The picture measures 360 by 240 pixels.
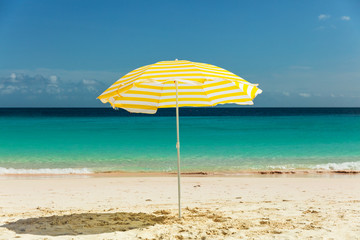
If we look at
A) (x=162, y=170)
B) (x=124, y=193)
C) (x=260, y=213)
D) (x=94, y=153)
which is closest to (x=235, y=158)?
(x=162, y=170)

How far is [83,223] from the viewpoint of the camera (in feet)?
15.9

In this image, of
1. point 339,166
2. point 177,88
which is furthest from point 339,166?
point 177,88

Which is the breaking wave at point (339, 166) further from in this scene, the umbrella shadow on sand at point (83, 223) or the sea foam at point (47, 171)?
the umbrella shadow on sand at point (83, 223)

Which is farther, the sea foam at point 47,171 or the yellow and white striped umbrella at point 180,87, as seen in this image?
the sea foam at point 47,171

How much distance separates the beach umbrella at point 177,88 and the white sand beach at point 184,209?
0.76 m

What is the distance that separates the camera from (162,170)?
1225 centimetres

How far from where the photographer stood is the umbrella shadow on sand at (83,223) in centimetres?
447

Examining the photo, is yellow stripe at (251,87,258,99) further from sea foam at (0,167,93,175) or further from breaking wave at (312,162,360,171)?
breaking wave at (312,162,360,171)

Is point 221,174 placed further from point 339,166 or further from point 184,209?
point 184,209

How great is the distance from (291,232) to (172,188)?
437cm

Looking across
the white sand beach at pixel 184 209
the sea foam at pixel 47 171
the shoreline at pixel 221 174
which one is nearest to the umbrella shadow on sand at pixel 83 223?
the white sand beach at pixel 184 209

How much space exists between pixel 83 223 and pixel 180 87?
7.93ft

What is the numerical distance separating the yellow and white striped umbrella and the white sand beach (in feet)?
5.53

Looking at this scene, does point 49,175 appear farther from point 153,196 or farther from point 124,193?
point 153,196
